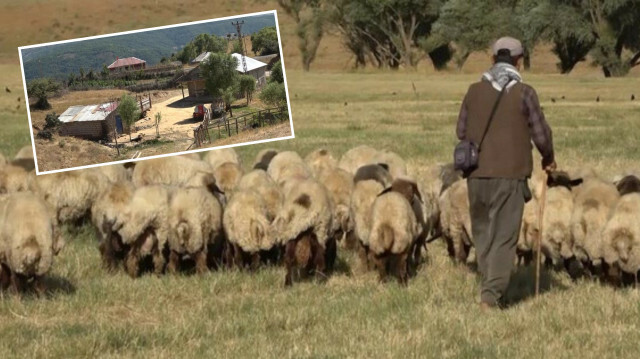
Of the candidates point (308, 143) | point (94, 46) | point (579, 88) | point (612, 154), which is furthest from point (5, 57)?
point (94, 46)

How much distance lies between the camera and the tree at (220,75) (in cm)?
1123

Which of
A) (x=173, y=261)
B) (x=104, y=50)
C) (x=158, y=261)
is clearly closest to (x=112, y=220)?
(x=158, y=261)

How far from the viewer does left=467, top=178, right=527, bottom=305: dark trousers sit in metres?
9.03

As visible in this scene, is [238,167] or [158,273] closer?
[158,273]

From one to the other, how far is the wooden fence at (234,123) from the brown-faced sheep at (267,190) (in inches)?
27.7

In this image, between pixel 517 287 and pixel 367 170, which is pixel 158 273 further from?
pixel 517 287

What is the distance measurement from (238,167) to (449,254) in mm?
3335

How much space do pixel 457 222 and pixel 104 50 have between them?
4.42 m

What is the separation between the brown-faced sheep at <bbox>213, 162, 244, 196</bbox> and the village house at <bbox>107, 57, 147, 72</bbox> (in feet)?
8.91

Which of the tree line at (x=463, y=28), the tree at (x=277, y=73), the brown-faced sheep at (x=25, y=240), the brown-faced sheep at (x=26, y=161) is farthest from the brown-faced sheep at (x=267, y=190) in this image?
the tree line at (x=463, y=28)

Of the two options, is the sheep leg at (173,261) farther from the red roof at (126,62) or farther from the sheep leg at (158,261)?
the red roof at (126,62)

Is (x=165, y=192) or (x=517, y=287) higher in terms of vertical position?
(x=165, y=192)

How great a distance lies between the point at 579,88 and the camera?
43.6 meters

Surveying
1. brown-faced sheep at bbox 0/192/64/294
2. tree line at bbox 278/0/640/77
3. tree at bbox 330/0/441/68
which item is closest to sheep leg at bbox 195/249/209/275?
brown-faced sheep at bbox 0/192/64/294
